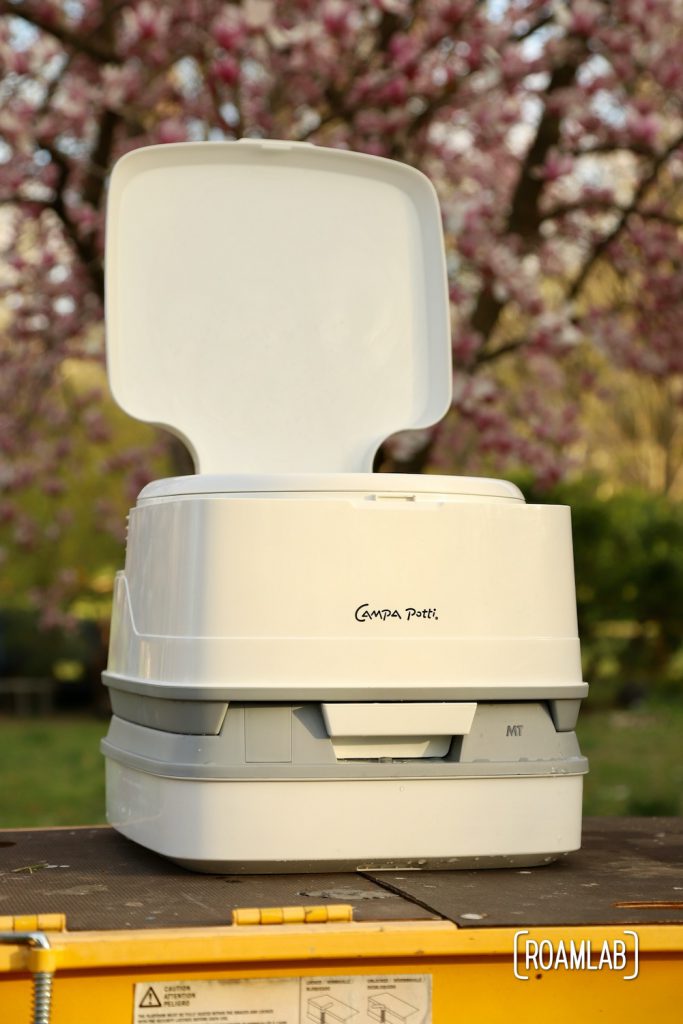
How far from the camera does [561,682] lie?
226cm

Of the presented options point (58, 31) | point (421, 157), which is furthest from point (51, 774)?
point (58, 31)

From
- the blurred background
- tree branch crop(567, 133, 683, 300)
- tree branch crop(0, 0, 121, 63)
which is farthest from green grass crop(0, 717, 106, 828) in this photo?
tree branch crop(0, 0, 121, 63)

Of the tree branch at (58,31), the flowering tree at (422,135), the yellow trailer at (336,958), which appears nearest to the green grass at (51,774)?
the flowering tree at (422,135)

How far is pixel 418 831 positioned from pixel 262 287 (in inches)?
46.4

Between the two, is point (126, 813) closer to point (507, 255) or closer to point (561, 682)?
point (561, 682)

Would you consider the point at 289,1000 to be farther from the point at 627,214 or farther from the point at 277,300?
the point at 627,214

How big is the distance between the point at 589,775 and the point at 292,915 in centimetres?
721

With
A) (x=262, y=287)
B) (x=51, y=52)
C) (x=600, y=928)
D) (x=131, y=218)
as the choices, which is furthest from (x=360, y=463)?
(x=51, y=52)

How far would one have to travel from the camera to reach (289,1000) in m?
1.67

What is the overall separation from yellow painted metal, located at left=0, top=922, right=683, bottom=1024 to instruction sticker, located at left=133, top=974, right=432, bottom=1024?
0.04ft

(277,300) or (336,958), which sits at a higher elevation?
(277,300)

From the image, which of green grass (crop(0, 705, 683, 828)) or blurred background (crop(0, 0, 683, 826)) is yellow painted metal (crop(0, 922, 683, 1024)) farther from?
green grass (crop(0, 705, 683, 828))

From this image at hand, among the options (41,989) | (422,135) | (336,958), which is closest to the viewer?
(41,989)

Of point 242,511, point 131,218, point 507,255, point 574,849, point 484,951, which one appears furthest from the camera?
point 507,255
